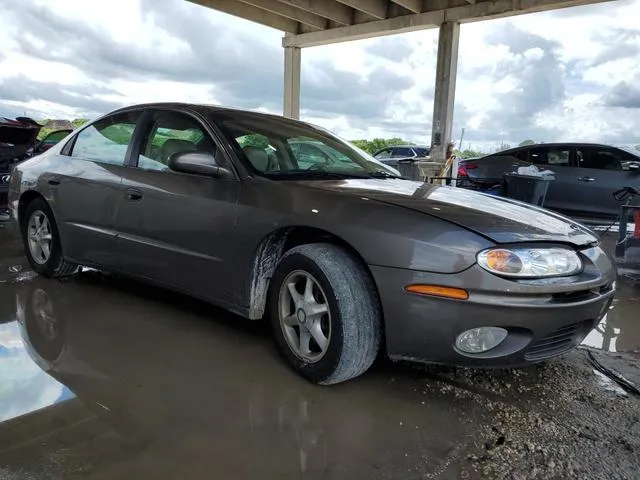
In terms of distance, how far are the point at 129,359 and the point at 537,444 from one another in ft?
6.57

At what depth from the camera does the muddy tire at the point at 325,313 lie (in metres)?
2.39

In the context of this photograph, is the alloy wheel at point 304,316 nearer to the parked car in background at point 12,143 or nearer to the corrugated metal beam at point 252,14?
the parked car in background at point 12,143

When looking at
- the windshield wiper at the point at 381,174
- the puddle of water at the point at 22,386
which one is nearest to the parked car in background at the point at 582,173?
the windshield wiper at the point at 381,174

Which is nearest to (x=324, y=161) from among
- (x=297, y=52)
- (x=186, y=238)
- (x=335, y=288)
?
(x=186, y=238)

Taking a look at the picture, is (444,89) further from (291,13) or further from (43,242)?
(43,242)

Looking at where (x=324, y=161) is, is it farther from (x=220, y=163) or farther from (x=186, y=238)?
(x=186, y=238)

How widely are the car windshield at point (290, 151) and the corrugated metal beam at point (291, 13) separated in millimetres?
10121

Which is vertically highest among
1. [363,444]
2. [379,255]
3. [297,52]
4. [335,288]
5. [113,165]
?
[297,52]

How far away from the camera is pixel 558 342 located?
7.88 ft

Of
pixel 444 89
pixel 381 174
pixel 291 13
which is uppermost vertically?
pixel 291 13

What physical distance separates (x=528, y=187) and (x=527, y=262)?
5.70m

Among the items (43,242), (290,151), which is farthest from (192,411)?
(43,242)

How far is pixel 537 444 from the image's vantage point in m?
2.13

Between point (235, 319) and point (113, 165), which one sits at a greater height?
point (113, 165)
